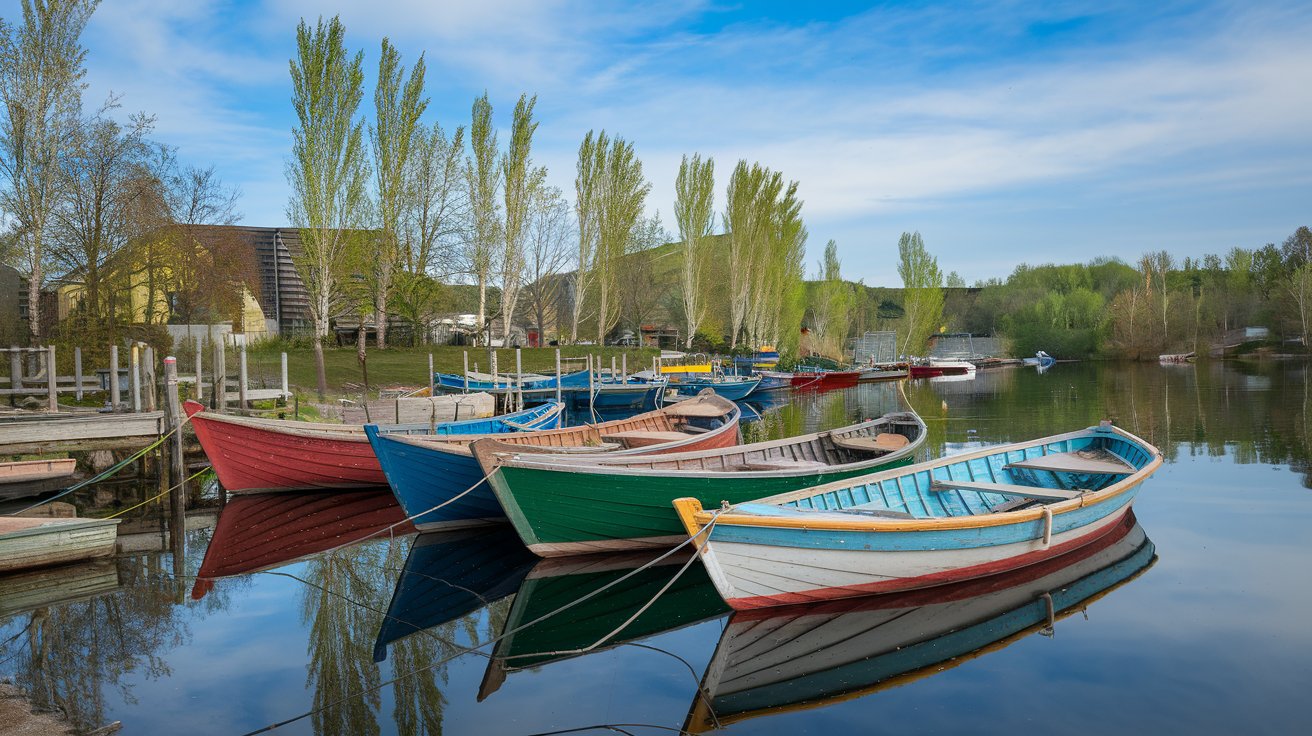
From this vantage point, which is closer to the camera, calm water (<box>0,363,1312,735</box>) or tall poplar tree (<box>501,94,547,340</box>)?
calm water (<box>0,363,1312,735</box>)

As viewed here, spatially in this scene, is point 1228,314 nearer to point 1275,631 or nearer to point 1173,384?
point 1173,384

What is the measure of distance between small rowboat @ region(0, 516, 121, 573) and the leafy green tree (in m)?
68.4

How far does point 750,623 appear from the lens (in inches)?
Result: 323

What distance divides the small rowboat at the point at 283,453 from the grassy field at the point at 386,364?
999 centimetres

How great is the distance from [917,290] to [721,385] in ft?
136

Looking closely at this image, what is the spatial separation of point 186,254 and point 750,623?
72.5ft

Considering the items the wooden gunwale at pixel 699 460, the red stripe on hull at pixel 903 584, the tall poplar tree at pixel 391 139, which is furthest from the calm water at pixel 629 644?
the tall poplar tree at pixel 391 139

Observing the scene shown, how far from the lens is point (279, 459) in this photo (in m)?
14.5

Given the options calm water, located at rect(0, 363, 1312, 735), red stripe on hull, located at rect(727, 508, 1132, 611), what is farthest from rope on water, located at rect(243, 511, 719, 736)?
red stripe on hull, located at rect(727, 508, 1132, 611)

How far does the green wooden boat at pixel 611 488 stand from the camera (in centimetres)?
952

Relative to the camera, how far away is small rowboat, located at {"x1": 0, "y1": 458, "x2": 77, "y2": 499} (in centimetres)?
1284

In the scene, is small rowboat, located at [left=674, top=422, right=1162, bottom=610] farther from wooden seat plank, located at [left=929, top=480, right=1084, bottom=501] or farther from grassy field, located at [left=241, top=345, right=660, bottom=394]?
grassy field, located at [left=241, top=345, right=660, bottom=394]

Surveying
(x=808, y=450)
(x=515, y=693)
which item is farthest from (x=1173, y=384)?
(x=515, y=693)

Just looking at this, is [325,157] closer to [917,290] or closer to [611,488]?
[611,488]
